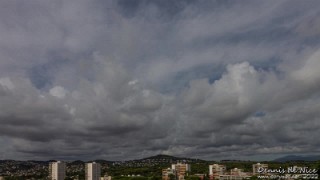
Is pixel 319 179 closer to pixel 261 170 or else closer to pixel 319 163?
pixel 319 163

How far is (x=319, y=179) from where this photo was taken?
15438 cm

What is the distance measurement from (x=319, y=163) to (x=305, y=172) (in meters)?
9.00

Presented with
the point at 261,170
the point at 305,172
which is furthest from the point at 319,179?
the point at 261,170

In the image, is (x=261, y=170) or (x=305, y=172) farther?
(x=261, y=170)

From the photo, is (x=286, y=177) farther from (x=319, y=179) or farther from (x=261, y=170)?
(x=319, y=179)

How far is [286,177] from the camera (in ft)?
Answer: 644

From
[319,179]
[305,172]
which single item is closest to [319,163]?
[305,172]

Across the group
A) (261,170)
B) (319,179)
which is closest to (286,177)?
(261,170)

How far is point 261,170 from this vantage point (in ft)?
635

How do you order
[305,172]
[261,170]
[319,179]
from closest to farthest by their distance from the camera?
[319,179]
[305,172]
[261,170]

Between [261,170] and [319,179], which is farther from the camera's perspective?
[261,170]

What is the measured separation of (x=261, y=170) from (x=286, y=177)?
43.3ft

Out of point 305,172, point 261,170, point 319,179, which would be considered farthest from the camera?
point 261,170

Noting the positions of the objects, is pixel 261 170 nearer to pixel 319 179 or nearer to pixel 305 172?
pixel 305 172
